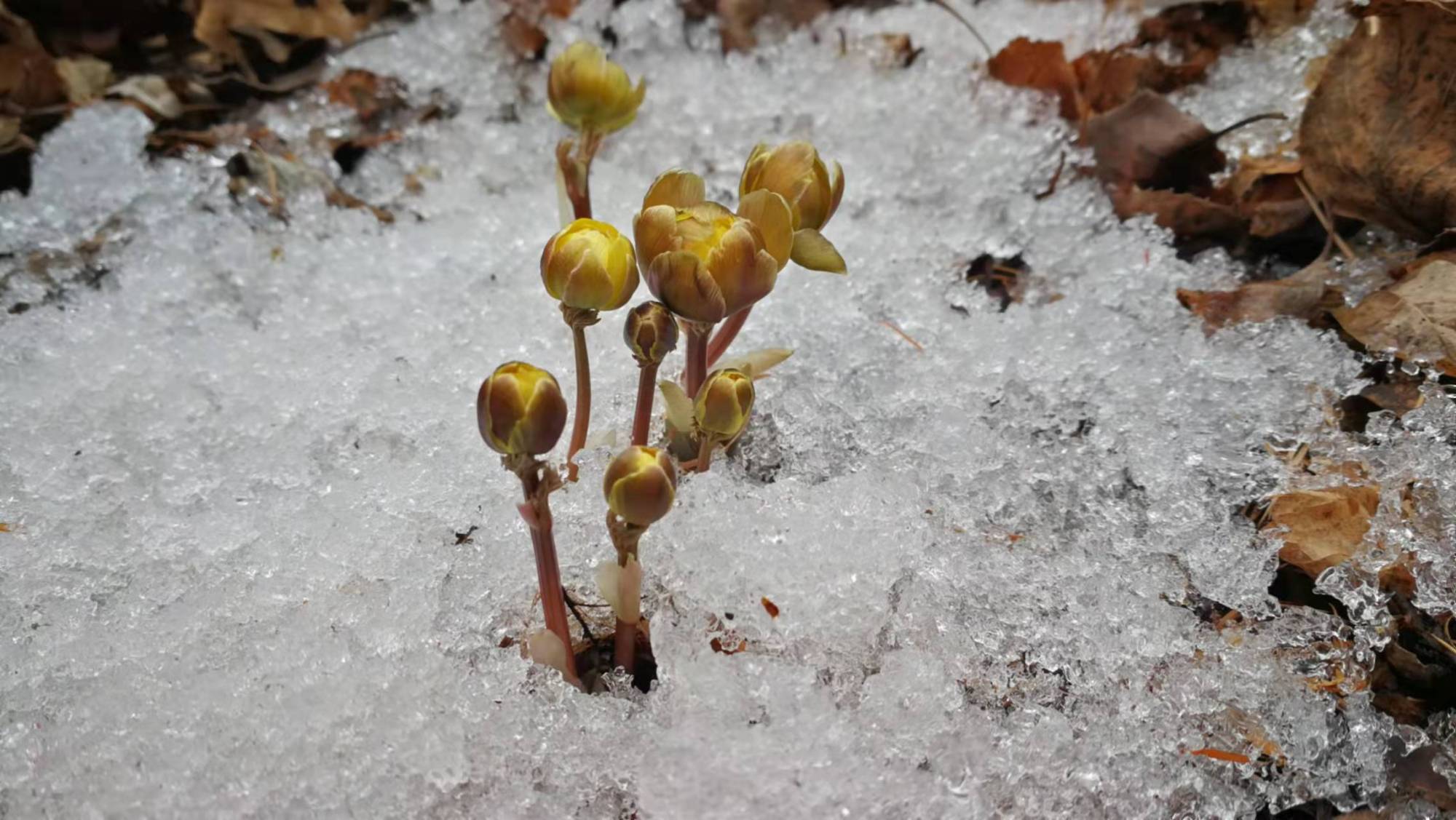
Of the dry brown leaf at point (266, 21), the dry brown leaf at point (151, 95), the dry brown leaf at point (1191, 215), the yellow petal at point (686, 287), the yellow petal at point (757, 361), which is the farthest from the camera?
the dry brown leaf at point (266, 21)

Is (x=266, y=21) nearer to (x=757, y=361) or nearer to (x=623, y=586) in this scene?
(x=757, y=361)

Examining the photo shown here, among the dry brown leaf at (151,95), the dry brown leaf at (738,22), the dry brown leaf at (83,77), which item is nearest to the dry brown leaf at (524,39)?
the dry brown leaf at (738,22)

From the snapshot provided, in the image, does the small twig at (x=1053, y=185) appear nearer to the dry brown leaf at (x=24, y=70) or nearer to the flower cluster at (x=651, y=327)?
the flower cluster at (x=651, y=327)

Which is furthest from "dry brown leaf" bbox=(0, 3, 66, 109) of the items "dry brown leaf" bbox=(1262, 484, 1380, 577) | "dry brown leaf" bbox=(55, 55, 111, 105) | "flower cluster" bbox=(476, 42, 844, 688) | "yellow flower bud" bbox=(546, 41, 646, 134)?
"dry brown leaf" bbox=(1262, 484, 1380, 577)

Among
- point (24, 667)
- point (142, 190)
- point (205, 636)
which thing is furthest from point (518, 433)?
point (142, 190)

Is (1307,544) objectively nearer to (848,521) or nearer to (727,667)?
(848,521)

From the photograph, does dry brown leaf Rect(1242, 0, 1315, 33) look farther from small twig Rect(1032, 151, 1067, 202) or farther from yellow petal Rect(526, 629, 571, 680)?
yellow petal Rect(526, 629, 571, 680)

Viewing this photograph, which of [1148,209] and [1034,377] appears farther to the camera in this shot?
[1148,209]
